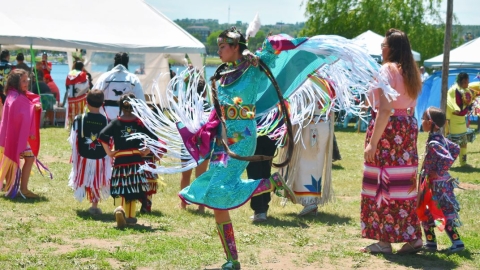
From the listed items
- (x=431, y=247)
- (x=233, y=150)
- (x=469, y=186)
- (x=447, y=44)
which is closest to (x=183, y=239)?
(x=233, y=150)

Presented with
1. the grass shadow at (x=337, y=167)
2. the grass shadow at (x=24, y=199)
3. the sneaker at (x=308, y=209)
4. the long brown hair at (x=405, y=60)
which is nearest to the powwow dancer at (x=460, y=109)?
the grass shadow at (x=337, y=167)

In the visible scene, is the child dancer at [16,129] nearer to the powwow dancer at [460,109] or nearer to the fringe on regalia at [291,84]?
the fringe on regalia at [291,84]

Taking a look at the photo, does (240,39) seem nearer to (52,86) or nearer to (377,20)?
(52,86)

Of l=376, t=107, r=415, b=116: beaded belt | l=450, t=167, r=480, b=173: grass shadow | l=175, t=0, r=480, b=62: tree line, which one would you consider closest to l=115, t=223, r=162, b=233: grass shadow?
l=376, t=107, r=415, b=116: beaded belt

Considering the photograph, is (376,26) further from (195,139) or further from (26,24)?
(195,139)

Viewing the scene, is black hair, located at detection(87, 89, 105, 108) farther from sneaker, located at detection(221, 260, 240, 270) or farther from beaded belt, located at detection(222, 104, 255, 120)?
sneaker, located at detection(221, 260, 240, 270)

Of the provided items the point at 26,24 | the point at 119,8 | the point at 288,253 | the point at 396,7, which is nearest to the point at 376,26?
the point at 396,7

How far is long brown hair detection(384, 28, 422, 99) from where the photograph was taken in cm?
484

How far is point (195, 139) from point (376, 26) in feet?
75.7

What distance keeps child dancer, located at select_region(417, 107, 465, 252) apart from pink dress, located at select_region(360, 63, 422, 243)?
0.69 feet

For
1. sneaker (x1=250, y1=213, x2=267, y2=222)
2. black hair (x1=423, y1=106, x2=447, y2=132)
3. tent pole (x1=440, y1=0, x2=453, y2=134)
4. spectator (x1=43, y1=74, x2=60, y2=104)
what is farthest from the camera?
spectator (x1=43, y1=74, x2=60, y2=104)

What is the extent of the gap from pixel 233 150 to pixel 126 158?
6.03ft

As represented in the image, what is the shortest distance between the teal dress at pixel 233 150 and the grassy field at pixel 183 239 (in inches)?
21.5

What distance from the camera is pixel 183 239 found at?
5.48m
